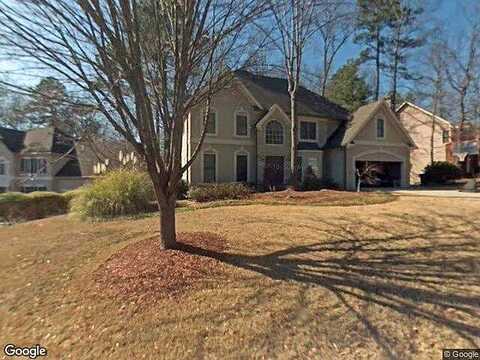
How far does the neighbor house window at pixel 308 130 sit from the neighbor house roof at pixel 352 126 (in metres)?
1.34

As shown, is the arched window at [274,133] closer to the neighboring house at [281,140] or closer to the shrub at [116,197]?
the neighboring house at [281,140]

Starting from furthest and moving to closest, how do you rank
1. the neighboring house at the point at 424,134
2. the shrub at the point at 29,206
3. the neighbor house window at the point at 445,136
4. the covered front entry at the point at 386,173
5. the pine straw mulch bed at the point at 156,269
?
the neighboring house at the point at 424,134
the neighbor house window at the point at 445,136
the covered front entry at the point at 386,173
the shrub at the point at 29,206
the pine straw mulch bed at the point at 156,269

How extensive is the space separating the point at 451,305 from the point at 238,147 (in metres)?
19.3

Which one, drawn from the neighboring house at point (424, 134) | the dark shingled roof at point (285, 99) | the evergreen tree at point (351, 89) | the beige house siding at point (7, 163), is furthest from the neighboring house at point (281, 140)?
the beige house siding at point (7, 163)

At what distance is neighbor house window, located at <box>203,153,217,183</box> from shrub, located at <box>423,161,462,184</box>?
2076cm

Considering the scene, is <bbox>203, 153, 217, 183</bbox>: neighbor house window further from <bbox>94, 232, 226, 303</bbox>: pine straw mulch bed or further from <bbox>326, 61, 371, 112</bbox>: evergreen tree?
<bbox>326, 61, 371, 112</bbox>: evergreen tree

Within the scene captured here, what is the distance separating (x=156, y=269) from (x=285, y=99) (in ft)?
75.9

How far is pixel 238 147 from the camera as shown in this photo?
2322cm

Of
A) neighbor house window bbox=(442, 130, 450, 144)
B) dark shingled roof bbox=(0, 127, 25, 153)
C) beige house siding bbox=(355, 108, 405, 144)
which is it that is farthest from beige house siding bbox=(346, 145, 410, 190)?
dark shingled roof bbox=(0, 127, 25, 153)

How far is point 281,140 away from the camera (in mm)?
24609

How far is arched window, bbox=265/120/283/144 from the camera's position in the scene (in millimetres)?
24150

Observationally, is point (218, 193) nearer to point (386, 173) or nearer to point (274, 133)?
point (274, 133)

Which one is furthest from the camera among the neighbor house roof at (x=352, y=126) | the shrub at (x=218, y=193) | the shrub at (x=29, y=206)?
the neighbor house roof at (x=352, y=126)

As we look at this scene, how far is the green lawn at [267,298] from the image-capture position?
3.88 metres
